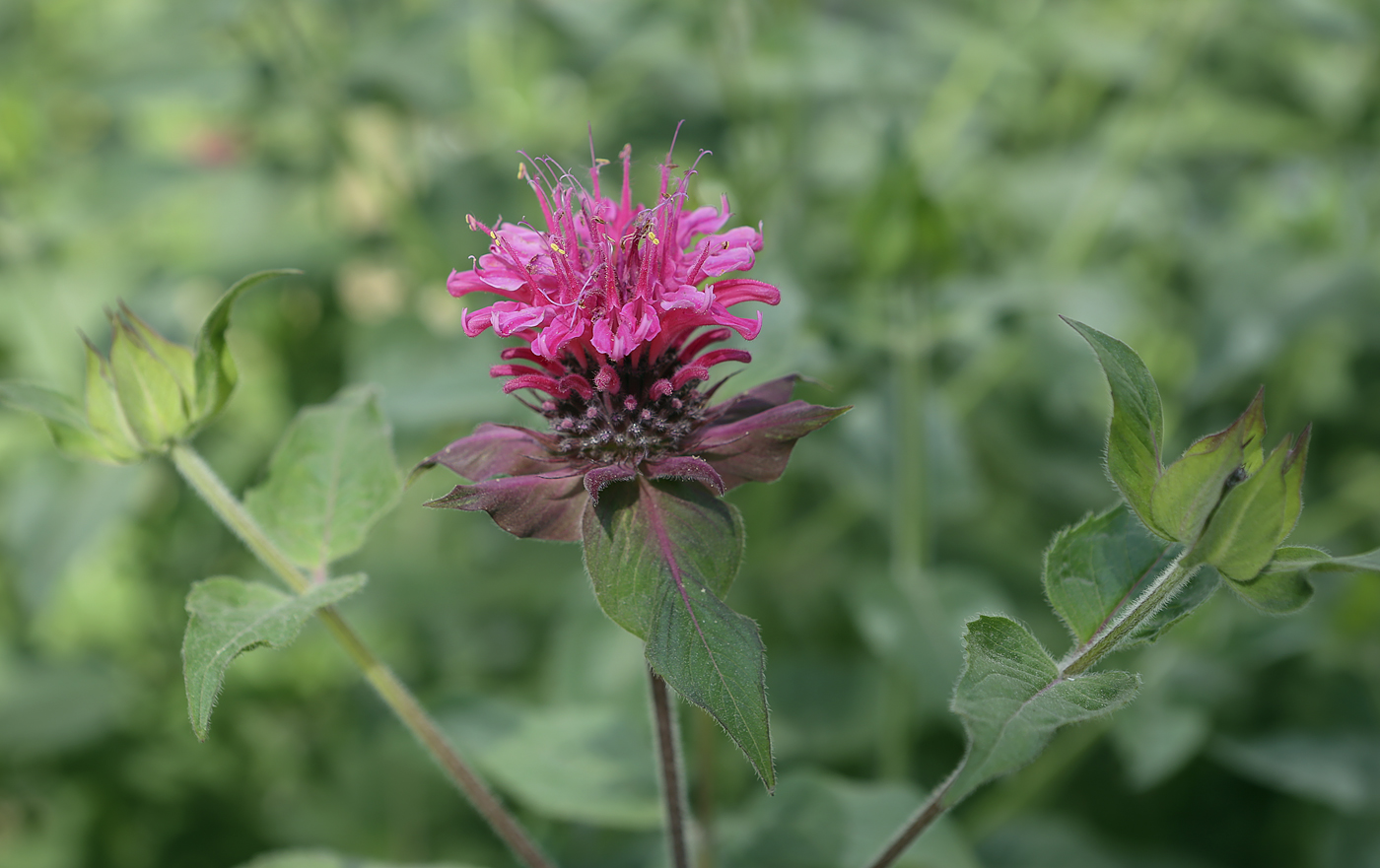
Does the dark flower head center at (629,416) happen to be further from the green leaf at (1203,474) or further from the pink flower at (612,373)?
the green leaf at (1203,474)

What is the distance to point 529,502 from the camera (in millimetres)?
970

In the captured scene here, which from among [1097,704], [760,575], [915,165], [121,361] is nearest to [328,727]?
[760,575]

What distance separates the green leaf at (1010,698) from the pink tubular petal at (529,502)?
0.37 metres

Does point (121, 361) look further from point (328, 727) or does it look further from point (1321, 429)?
point (1321, 429)

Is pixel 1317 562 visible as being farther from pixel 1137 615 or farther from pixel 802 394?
pixel 802 394

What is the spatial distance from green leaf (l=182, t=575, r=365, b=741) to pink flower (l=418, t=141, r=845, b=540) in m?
0.17

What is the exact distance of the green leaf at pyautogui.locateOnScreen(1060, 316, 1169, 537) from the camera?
2.94 feet

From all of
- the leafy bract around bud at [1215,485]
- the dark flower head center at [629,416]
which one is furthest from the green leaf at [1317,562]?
the dark flower head center at [629,416]

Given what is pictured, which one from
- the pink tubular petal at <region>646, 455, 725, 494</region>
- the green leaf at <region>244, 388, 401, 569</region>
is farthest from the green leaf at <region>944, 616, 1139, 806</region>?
the green leaf at <region>244, 388, 401, 569</region>

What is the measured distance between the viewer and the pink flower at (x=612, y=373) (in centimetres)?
96

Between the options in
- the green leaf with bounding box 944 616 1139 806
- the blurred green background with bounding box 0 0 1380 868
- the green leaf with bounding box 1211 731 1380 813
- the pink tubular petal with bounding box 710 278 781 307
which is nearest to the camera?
the green leaf with bounding box 944 616 1139 806

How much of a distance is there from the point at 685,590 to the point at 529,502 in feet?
0.55

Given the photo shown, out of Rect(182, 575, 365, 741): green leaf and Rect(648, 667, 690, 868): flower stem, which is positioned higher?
Rect(182, 575, 365, 741): green leaf

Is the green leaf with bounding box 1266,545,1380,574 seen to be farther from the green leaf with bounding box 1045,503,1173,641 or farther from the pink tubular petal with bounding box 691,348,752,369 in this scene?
the pink tubular petal with bounding box 691,348,752,369
